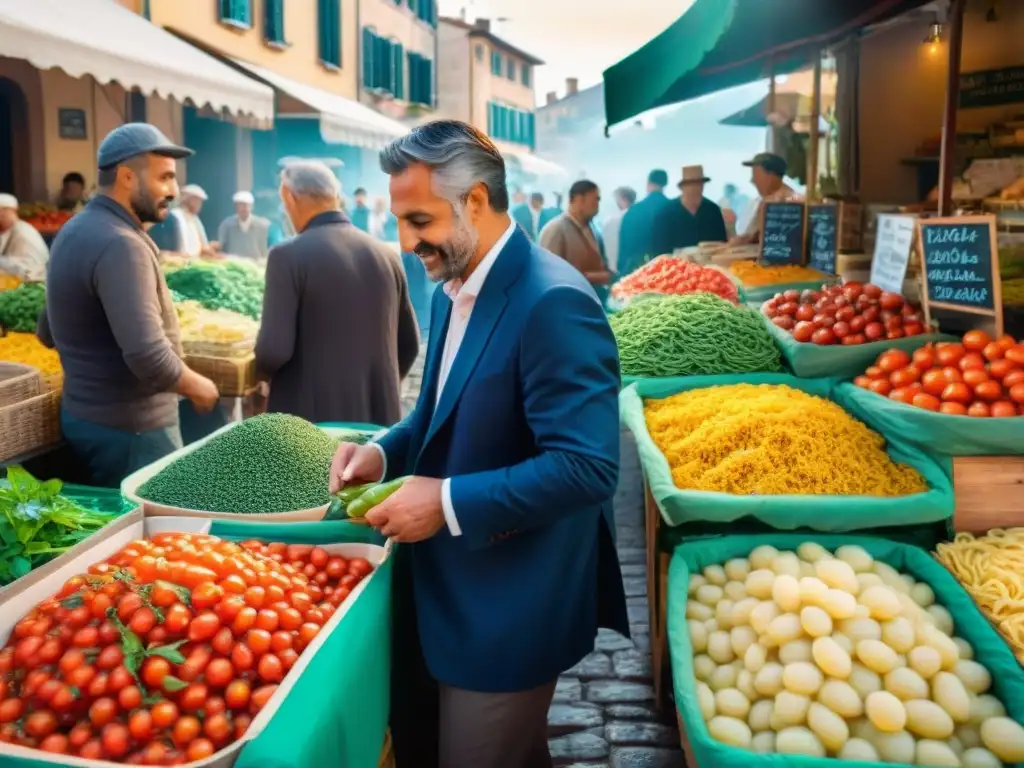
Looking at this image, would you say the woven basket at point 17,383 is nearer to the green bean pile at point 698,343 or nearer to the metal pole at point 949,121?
the green bean pile at point 698,343

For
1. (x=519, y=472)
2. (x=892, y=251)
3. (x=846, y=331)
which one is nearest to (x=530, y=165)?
(x=892, y=251)

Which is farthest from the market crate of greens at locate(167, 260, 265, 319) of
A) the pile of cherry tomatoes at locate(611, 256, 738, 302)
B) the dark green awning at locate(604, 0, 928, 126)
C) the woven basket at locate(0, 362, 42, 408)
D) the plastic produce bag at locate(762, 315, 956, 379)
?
the plastic produce bag at locate(762, 315, 956, 379)

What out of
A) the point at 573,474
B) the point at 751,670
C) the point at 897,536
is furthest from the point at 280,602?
the point at 897,536

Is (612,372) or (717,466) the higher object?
(612,372)

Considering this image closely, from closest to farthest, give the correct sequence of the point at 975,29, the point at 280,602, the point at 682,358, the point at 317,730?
1. the point at 317,730
2. the point at 280,602
3. the point at 682,358
4. the point at 975,29

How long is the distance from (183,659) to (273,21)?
1744 cm

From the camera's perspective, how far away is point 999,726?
217 centimetres

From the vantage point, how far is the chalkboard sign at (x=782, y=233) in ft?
24.1

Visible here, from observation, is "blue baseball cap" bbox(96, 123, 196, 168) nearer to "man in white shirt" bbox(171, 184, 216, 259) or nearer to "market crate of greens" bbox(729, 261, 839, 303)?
"market crate of greens" bbox(729, 261, 839, 303)

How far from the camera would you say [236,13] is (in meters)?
15.8

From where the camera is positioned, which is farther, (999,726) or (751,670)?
(751,670)

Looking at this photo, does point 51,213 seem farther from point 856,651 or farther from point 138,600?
point 856,651

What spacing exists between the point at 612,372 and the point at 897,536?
1.45 meters

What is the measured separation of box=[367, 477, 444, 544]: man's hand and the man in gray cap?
211 cm
